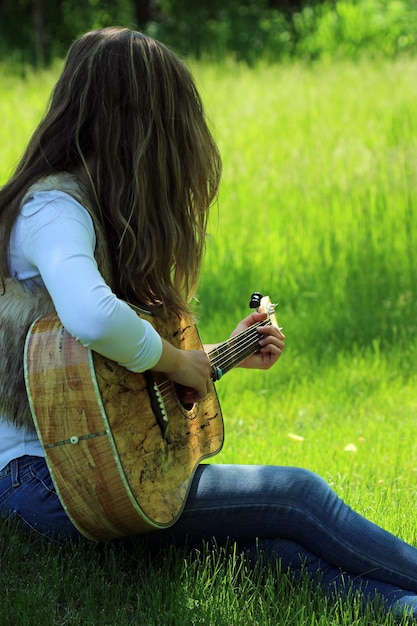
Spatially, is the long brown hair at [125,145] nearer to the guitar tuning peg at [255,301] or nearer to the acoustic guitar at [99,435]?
the acoustic guitar at [99,435]

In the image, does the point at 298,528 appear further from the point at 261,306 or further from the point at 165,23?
the point at 165,23

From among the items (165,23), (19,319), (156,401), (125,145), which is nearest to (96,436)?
(156,401)

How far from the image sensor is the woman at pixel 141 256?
2578 mm

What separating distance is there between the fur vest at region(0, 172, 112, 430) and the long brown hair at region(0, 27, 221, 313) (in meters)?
0.05

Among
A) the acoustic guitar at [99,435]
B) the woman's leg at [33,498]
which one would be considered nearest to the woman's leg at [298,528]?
the acoustic guitar at [99,435]

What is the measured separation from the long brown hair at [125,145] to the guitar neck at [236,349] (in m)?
0.36

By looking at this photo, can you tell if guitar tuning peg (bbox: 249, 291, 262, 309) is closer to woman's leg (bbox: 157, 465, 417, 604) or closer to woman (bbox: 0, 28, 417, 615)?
woman (bbox: 0, 28, 417, 615)

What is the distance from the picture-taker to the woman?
2.58 m

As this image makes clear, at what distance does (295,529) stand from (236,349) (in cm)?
60

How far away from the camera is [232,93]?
9438mm

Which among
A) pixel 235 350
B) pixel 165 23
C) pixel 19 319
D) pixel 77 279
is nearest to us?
pixel 77 279

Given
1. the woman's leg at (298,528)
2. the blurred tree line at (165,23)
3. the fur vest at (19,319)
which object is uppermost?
the fur vest at (19,319)

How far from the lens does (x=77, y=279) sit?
2.31m

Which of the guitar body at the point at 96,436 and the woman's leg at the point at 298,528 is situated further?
the woman's leg at the point at 298,528
